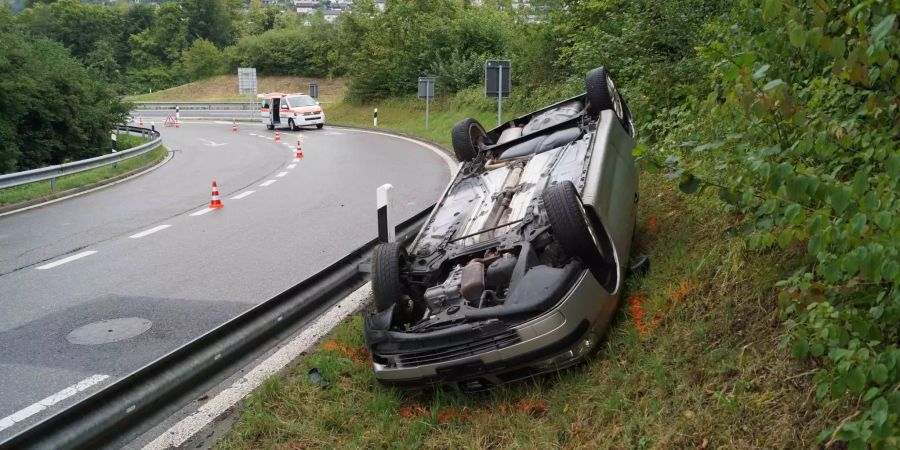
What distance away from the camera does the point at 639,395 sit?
3859 mm

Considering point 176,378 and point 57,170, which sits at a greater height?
point 176,378

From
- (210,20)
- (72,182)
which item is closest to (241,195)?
(72,182)

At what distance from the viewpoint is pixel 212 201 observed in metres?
11.7

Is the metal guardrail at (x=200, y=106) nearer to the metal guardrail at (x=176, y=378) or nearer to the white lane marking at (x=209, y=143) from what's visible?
the white lane marking at (x=209, y=143)

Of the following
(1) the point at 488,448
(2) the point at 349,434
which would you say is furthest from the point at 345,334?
(1) the point at 488,448

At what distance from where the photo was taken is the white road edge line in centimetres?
417

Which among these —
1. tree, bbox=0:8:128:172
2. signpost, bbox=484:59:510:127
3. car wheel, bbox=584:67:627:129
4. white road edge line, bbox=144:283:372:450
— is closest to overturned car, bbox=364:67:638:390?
car wheel, bbox=584:67:627:129

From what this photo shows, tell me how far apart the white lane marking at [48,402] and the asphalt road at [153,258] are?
0.01 m

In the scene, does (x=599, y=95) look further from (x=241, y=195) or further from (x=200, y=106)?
(x=200, y=106)

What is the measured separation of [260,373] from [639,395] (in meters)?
2.65

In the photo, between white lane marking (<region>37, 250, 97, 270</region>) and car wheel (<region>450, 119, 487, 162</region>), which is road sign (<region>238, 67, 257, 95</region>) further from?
car wheel (<region>450, 119, 487, 162</region>)

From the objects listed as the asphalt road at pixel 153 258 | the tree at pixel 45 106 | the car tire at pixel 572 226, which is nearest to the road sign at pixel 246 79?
the tree at pixel 45 106

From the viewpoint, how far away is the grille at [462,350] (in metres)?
4.01

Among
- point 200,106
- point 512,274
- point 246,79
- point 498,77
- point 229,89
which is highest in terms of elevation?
point 498,77
